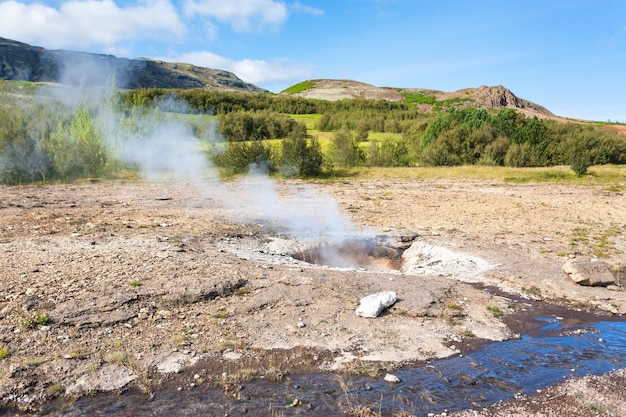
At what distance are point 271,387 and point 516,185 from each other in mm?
21888

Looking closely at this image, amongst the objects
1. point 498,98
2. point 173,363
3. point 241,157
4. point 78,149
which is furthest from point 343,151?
point 498,98

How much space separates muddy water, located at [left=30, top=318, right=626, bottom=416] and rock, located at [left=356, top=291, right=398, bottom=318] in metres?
1.26

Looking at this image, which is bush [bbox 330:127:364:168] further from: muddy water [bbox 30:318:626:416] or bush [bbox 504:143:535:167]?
muddy water [bbox 30:318:626:416]

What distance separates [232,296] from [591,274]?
6.33 m

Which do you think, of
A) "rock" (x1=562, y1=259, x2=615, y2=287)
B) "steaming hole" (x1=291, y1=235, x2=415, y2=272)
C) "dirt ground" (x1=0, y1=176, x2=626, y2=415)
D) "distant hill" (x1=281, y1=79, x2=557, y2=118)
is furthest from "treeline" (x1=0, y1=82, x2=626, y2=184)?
"distant hill" (x1=281, y1=79, x2=557, y2=118)

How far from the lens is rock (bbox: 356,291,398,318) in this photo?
6.39 meters

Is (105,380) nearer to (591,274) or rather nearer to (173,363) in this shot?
(173,363)

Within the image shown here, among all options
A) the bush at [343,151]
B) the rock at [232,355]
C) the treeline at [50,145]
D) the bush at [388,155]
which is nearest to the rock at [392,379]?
the rock at [232,355]

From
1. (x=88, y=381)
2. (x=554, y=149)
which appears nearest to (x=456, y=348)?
(x=88, y=381)

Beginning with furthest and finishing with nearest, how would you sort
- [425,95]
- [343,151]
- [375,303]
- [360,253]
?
[425,95] → [343,151] → [360,253] → [375,303]

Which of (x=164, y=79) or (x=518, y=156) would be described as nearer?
(x=518, y=156)

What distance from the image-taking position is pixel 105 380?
15.5 ft

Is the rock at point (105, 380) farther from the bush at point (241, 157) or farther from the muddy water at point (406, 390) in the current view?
the bush at point (241, 157)

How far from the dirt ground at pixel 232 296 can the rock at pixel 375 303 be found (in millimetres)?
113
